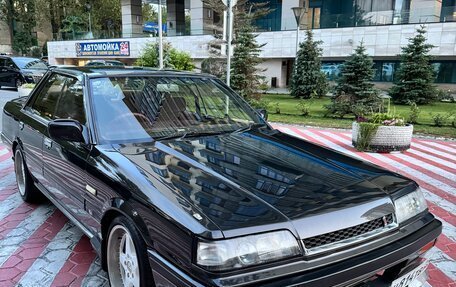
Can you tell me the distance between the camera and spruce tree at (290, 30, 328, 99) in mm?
19547

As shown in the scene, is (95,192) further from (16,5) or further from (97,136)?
(16,5)

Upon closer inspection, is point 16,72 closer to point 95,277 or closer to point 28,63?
point 28,63

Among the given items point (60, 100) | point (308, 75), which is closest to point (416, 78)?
point (308, 75)

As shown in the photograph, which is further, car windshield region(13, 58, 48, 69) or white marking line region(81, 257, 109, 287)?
car windshield region(13, 58, 48, 69)

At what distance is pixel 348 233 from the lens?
1943 mm

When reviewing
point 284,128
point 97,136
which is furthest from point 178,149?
point 284,128

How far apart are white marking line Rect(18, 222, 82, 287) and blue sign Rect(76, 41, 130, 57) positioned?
31.4 m

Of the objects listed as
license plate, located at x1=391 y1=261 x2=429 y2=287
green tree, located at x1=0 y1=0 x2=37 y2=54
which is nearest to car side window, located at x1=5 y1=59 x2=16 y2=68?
license plate, located at x1=391 y1=261 x2=429 y2=287

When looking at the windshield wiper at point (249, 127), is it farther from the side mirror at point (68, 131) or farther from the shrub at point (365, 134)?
the shrub at point (365, 134)

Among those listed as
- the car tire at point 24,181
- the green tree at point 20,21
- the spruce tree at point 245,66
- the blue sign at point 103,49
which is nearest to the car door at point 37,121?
the car tire at point 24,181

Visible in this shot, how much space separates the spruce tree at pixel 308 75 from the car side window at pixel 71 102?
1721 cm

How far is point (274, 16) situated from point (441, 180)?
2821cm

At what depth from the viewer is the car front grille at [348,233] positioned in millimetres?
1839

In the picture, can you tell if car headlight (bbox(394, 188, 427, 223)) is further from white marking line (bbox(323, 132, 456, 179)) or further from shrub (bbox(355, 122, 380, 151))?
shrub (bbox(355, 122, 380, 151))
